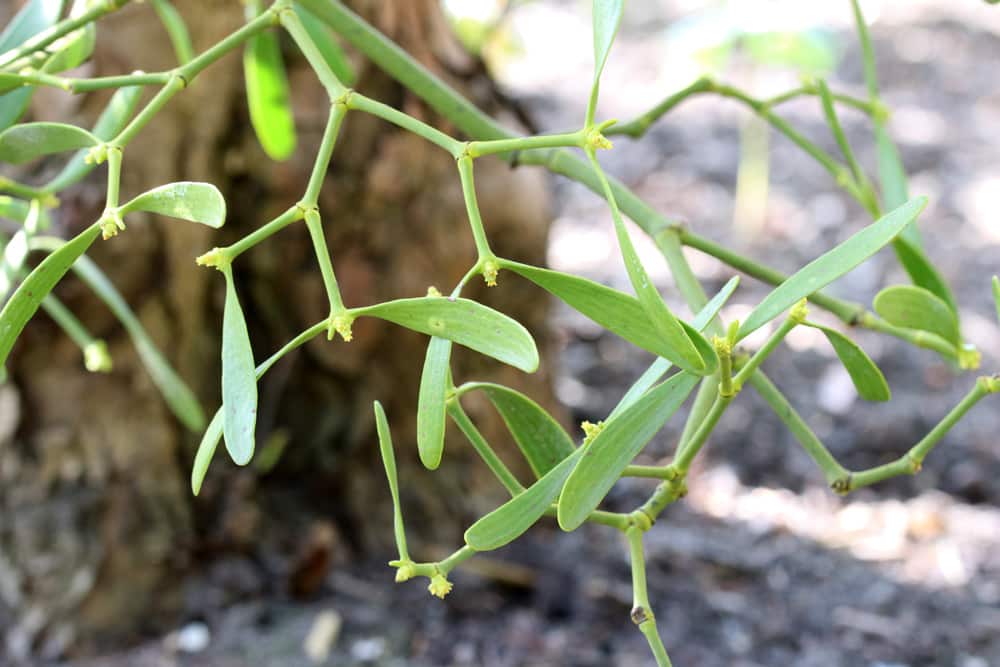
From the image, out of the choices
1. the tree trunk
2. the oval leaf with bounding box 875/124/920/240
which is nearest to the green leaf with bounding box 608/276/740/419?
the oval leaf with bounding box 875/124/920/240

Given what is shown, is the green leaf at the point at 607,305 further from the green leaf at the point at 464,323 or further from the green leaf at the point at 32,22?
the green leaf at the point at 32,22

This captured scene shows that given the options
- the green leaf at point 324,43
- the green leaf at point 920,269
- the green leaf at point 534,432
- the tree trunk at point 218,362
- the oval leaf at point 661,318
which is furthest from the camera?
the tree trunk at point 218,362

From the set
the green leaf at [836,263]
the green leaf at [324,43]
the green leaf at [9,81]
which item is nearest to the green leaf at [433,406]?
the green leaf at [836,263]

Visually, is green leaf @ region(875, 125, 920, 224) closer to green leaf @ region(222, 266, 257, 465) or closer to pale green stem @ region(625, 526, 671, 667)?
pale green stem @ region(625, 526, 671, 667)

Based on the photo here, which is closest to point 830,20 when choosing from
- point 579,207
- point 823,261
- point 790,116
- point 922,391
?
point 790,116

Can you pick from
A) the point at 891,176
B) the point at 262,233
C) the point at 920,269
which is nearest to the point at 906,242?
the point at 920,269

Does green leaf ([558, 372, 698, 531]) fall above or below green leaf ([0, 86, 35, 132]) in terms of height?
below
